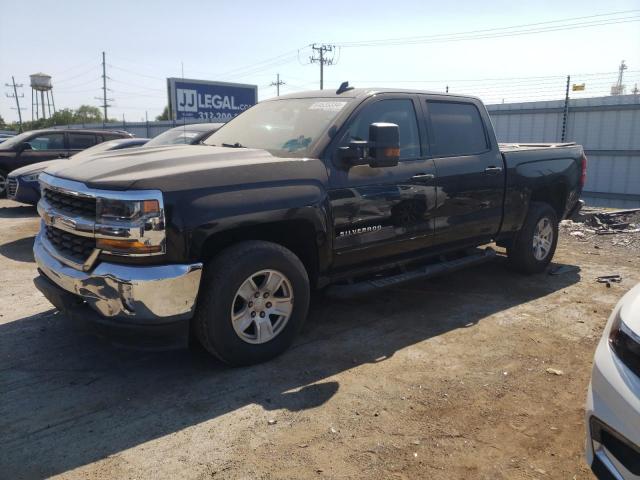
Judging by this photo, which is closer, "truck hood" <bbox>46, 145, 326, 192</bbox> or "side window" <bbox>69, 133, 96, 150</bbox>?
"truck hood" <bbox>46, 145, 326, 192</bbox>

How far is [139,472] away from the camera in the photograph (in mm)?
2570

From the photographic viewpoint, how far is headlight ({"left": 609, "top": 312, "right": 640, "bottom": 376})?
2156 millimetres

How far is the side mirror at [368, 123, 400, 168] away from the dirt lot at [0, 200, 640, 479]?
4.74 ft

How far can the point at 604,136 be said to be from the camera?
14.3 meters

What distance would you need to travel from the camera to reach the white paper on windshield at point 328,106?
425 cm

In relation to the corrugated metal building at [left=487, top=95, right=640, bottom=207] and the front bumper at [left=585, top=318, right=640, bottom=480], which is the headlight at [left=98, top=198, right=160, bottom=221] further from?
the corrugated metal building at [left=487, top=95, right=640, bottom=207]

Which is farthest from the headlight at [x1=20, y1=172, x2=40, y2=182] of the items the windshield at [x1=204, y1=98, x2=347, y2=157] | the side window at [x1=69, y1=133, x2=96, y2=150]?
the windshield at [x1=204, y1=98, x2=347, y2=157]

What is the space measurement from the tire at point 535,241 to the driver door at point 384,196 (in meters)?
1.75

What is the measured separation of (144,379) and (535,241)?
15.0 feet

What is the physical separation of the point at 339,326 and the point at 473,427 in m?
1.71

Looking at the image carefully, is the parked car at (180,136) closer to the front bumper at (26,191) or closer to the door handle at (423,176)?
the front bumper at (26,191)

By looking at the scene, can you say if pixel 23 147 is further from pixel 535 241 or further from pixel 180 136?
pixel 535 241

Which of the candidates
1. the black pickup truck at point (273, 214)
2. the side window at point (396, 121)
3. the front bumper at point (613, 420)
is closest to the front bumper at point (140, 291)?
the black pickup truck at point (273, 214)

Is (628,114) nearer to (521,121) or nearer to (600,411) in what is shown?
(521,121)
